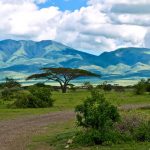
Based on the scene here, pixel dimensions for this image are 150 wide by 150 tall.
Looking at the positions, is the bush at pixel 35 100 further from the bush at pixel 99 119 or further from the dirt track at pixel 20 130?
the bush at pixel 99 119

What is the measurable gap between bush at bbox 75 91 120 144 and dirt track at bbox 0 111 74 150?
→ 3138 mm

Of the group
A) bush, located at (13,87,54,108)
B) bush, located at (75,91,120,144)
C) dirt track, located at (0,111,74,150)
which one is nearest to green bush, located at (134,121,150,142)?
bush, located at (75,91,120,144)

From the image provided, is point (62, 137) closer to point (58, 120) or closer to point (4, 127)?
point (4, 127)

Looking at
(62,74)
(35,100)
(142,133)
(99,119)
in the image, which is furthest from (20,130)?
(62,74)

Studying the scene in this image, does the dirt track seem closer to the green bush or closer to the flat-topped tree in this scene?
the green bush

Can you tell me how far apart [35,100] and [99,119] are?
29621 mm

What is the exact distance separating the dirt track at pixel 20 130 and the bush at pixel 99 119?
3.14 metres

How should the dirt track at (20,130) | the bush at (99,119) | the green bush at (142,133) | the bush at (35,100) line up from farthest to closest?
the bush at (35,100) → the dirt track at (20,130) → the green bush at (142,133) → the bush at (99,119)

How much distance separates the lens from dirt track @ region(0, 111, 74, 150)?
23.1 m

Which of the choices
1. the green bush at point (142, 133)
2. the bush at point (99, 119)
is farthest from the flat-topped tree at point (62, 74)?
the green bush at point (142, 133)

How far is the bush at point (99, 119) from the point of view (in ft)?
71.8

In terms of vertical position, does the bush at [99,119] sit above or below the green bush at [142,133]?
above

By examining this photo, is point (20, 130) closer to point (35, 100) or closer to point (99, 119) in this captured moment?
point (99, 119)

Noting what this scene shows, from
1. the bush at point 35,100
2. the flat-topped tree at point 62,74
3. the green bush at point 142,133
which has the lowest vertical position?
the green bush at point 142,133
